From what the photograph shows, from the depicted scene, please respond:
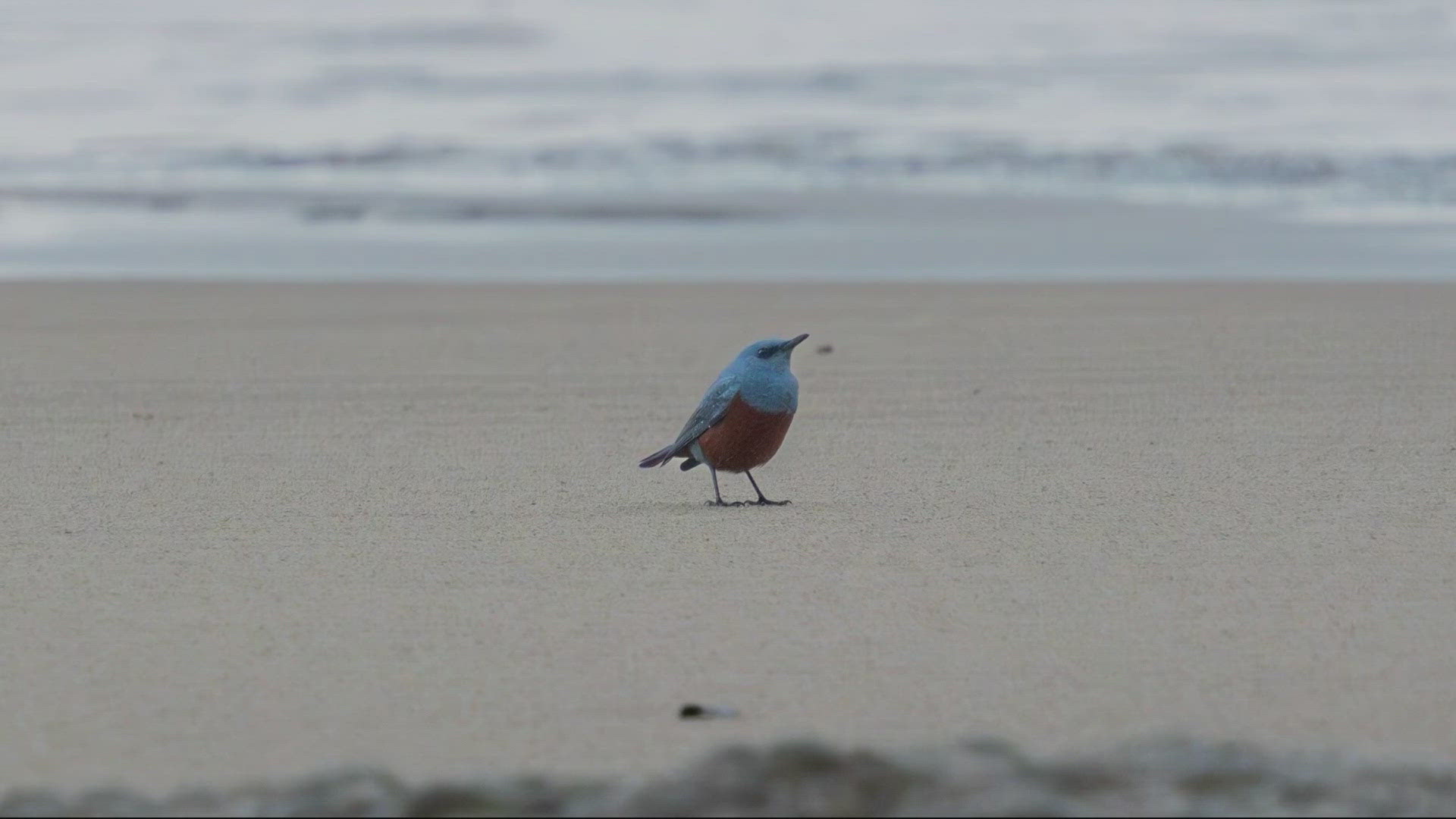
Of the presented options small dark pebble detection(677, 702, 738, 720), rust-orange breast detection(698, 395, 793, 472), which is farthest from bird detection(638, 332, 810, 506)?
small dark pebble detection(677, 702, 738, 720)

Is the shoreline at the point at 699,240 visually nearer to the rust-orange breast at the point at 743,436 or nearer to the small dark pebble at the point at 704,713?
the rust-orange breast at the point at 743,436

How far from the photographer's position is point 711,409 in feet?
20.1

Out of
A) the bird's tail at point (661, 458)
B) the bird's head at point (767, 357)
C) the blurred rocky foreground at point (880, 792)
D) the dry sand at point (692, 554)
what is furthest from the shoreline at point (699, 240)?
the blurred rocky foreground at point (880, 792)

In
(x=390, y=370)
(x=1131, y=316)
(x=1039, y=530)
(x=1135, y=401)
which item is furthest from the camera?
(x=1131, y=316)

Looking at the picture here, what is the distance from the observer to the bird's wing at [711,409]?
6.09m

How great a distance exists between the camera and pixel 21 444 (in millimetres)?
7707

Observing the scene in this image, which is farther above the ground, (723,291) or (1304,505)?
(1304,505)

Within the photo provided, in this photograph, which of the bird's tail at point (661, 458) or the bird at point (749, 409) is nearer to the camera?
the bird at point (749, 409)

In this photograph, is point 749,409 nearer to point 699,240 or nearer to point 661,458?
point 661,458

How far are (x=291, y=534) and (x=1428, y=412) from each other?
16.2ft

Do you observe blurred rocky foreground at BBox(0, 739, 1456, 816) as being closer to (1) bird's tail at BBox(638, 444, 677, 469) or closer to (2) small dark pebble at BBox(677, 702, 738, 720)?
(2) small dark pebble at BBox(677, 702, 738, 720)

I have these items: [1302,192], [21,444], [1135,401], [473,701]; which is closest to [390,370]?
[21,444]

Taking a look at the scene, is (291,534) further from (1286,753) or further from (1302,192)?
(1302,192)

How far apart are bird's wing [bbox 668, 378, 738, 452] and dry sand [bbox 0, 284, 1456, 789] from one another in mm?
279
